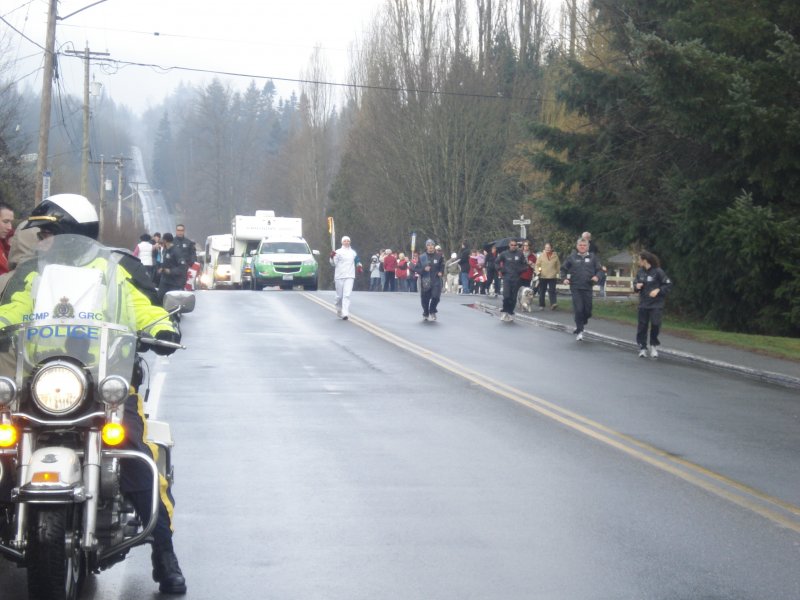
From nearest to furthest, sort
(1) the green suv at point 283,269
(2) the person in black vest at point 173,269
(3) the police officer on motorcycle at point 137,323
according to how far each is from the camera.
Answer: (3) the police officer on motorcycle at point 137,323, (2) the person in black vest at point 173,269, (1) the green suv at point 283,269

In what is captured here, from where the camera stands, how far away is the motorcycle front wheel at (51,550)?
211 inches

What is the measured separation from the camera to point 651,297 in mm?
20625

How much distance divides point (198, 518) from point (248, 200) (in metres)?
133

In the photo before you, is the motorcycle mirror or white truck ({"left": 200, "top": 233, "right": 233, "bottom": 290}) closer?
the motorcycle mirror

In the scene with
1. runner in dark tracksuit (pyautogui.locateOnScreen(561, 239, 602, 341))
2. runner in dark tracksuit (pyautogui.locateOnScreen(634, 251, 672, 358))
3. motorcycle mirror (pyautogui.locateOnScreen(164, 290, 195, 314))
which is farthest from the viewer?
runner in dark tracksuit (pyautogui.locateOnScreen(561, 239, 602, 341))

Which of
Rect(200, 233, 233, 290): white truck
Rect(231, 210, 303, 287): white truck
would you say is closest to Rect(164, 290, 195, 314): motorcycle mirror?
Rect(231, 210, 303, 287): white truck

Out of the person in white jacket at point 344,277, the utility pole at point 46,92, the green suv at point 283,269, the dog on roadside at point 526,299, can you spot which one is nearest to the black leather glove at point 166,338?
the person in white jacket at point 344,277

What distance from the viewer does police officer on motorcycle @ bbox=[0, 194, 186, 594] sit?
228 inches

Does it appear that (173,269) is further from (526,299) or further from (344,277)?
(526,299)

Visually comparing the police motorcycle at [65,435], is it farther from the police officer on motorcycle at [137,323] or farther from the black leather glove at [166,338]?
the black leather glove at [166,338]

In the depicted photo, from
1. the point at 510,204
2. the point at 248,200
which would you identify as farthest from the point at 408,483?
the point at 248,200

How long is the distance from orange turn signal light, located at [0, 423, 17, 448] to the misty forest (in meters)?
19.6

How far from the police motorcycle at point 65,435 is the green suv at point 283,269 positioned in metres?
38.2

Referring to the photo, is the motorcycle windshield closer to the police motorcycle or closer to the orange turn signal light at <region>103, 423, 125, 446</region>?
the police motorcycle
